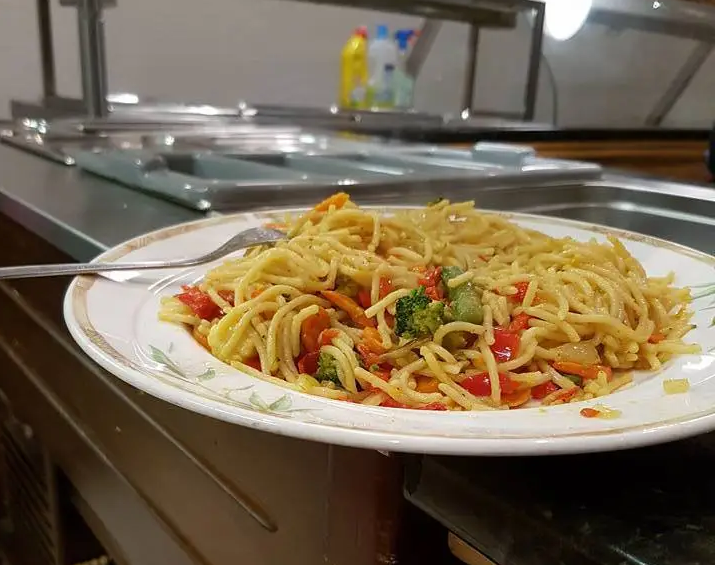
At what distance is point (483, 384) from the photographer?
1.90ft

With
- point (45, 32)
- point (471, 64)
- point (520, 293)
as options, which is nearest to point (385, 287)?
point (520, 293)

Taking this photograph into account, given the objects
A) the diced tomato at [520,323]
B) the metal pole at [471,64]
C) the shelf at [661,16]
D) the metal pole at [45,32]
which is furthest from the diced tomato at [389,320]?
the metal pole at [471,64]

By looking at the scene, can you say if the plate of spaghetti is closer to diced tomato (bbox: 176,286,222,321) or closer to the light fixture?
diced tomato (bbox: 176,286,222,321)

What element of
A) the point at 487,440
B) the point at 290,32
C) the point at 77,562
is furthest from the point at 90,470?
the point at 290,32

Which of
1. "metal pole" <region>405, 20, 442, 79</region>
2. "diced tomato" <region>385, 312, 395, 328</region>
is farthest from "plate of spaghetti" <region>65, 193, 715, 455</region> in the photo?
"metal pole" <region>405, 20, 442, 79</region>

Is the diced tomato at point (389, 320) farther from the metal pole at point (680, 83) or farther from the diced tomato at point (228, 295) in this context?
the metal pole at point (680, 83)

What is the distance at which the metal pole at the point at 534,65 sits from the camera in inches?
109

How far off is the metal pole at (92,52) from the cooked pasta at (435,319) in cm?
143

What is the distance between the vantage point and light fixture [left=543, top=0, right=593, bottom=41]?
2.74m

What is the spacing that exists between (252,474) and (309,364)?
0.16m

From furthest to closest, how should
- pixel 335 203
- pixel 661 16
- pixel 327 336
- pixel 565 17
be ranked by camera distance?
1. pixel 565 17
2. pixel 661 16
3. pixel 335 203
4. pixel 327 336

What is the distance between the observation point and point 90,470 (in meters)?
1.22

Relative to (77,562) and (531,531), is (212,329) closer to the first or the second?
(531,531)

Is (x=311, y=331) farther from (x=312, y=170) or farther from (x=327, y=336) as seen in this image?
(x=312, y=170)
